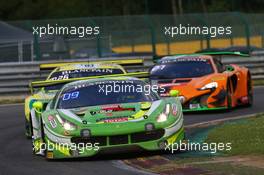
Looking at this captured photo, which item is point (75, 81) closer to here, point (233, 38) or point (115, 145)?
point (115, 145)

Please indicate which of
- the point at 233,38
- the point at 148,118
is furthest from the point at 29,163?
the point at 233,38

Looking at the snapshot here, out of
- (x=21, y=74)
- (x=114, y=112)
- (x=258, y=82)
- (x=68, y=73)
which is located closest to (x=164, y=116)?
(x=114, y=112)

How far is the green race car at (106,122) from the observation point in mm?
11023

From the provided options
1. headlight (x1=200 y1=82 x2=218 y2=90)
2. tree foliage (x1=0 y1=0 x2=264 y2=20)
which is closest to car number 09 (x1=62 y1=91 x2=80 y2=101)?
headlight (x1=200 y1=82 x2=218 y2=90)

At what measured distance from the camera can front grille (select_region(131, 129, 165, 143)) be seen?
1104 centimetres

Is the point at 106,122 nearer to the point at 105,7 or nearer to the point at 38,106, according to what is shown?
the point at 38,106

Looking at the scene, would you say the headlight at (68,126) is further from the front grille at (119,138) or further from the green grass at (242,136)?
the green grass at (242,136)

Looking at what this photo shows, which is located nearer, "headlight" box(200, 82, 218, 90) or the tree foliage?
"headlight" box(200, 82, 218, 90)

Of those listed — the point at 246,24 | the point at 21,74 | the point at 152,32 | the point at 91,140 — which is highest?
the point at 246,24

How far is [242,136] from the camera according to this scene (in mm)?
12562

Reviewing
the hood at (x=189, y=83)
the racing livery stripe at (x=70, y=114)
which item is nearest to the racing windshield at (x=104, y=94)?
the racing livery stripe at (x=70, y=114)

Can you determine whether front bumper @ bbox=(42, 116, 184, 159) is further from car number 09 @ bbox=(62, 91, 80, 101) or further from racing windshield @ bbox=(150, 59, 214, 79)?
racing windshield @ bbox=(150, 59, 214, 79)

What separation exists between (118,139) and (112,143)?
92 mm

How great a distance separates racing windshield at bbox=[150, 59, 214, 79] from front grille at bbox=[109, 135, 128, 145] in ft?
23.1
